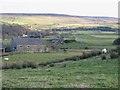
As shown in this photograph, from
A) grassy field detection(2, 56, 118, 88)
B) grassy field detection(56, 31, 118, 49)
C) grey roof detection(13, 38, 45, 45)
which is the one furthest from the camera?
grey roof detection(13, 38, 45, 45)

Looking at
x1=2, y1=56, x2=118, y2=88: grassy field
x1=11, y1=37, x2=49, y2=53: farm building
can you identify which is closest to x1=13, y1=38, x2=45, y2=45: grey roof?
x1=11, y1=37, x2=49, y2=53: farm building

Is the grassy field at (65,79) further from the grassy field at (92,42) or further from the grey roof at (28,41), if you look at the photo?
the grey roof at (28,41)

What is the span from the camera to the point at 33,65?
111ft

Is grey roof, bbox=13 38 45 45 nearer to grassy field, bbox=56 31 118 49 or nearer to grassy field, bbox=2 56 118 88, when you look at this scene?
grassy field, bbox=56 31 118 49

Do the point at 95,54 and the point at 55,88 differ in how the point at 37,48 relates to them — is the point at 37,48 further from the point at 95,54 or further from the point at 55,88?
the point at 55,88

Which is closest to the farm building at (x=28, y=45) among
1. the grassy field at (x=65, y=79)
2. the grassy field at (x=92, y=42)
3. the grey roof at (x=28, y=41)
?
the grey roof at (x=28, y=41)

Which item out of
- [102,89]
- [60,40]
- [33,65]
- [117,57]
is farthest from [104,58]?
[60,40]

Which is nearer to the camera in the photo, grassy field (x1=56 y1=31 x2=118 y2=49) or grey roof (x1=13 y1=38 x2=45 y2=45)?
grassy field (x1=56 y1=31 x2=118 y2=49)

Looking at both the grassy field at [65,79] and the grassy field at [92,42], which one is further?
the grassy field at [92,42]

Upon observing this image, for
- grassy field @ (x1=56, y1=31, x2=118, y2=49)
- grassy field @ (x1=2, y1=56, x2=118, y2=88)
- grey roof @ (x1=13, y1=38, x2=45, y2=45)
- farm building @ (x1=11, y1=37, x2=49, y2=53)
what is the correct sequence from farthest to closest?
1. grey roof @ (x1=13, y1=38, x2=45, y2=45)
2. farm building @ (x1=11, y1=37, x2=49, y2=53)
3. grassy field @ (x1=56, y1=31, x2=118, y2=49)
4. grassy field @ (x1=2, y1=56, x2=118, y2=88)

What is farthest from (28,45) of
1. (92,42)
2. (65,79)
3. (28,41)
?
(65,79)

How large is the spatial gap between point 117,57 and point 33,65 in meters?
8.66

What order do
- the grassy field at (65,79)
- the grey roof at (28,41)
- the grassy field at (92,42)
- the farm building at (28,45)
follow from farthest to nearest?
1. the grey roof at (28,41)
2. the farm building at (28,45)
3. the grassy field at (92,42)
4. the grassy field at (65,79)

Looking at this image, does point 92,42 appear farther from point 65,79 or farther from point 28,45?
point 65,79
